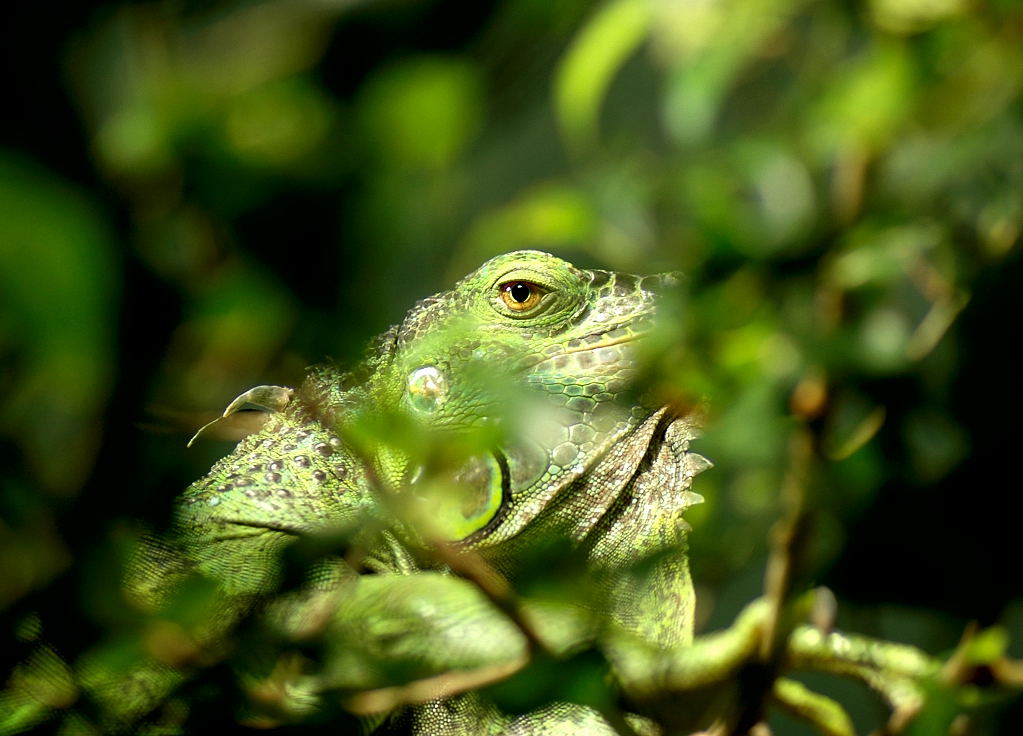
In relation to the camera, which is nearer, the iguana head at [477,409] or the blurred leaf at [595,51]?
the iguana head at [477,409]

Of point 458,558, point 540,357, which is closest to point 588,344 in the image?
point 540,357

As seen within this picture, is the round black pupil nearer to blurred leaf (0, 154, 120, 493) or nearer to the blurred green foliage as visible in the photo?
the blurred green foliage

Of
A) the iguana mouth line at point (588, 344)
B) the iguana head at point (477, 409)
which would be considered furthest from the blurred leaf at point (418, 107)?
the iguana mouth line at point (588, 344)

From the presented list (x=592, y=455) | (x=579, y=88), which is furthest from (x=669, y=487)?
(x=579, y=88)

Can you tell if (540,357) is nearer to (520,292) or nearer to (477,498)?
(520,292)

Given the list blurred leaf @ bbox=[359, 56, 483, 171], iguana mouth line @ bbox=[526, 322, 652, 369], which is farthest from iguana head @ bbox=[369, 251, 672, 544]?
blurred leaf @ bbox=[359, 56, 483, 171]

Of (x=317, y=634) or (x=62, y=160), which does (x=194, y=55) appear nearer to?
(x=62, y=160)

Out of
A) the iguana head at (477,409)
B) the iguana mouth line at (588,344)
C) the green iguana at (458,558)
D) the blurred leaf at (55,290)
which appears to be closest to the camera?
the blurred leaf at (55,290)

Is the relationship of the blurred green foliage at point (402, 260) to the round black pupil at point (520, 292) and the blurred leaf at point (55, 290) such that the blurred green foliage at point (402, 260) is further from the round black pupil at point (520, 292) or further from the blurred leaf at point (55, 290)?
the round black pupil at point (520, 292)
